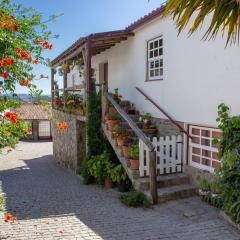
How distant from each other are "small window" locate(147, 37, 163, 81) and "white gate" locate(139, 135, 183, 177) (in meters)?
2.28

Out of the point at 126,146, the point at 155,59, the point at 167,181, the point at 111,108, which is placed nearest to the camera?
the point at 167,181

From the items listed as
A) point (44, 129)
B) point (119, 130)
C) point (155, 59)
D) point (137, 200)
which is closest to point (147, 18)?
point (155, 59)

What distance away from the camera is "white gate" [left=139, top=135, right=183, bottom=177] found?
29.3 ft

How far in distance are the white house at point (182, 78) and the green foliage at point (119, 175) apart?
1068mm

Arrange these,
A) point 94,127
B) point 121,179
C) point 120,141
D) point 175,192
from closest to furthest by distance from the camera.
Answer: point 175,192
point 120,141
point 121,179
point 94,127

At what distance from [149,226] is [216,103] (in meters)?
3.14

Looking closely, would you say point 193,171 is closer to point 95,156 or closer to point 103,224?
point 103,224

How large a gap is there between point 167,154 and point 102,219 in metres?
2.69

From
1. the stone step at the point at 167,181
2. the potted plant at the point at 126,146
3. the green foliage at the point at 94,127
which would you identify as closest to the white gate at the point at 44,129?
the green foliage at the point at 94,127

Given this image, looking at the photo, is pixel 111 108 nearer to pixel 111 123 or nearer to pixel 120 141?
pixel 111 123

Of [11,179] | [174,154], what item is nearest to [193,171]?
[174,154]

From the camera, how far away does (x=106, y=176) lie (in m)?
10.5

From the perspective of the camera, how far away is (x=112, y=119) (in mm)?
10562

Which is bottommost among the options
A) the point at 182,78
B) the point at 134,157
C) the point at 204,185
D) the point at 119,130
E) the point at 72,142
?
the point at 204,185
